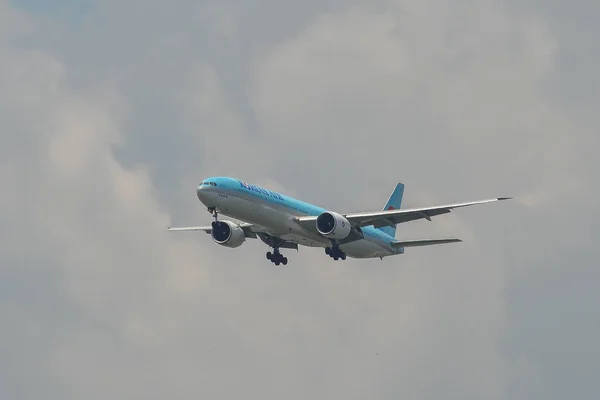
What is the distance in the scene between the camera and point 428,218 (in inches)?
3477

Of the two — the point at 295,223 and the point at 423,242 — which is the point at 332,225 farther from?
the point at 423,242

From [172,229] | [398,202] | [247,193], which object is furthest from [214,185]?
[398,202]

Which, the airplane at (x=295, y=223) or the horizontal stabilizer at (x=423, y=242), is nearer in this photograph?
the airplane at (x=295, y=223)

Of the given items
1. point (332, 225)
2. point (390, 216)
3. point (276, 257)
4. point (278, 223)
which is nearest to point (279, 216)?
point (278, 223)

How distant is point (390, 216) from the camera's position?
8831 cm

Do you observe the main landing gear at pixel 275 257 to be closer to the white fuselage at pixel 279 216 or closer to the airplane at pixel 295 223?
the airplane at pixel 295 223

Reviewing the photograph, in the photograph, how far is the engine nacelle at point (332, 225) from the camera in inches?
3440

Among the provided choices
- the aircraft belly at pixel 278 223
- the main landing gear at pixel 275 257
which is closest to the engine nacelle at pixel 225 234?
the aircraft belly at pixel 278 223

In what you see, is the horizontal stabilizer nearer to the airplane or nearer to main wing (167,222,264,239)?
the airplane

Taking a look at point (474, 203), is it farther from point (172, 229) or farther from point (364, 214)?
point (172, 229)

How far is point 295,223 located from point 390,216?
22.3ft

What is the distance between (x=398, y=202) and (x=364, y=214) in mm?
21229

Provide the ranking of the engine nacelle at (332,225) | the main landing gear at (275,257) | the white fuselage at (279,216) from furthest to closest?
the main landing gear at (275,257) → the engine nacelle at (332,225) → the white fuselage at (279,216)

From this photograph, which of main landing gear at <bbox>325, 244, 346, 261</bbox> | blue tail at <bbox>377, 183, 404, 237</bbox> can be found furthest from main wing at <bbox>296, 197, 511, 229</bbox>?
blue tail at <bbox>377, 183, 404, 237</bbox>
